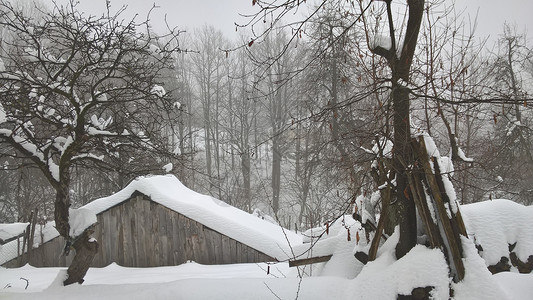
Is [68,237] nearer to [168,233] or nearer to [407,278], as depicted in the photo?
[168,233]

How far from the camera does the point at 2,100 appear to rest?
4.79 m

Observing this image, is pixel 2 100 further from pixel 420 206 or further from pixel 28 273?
pixel 28 273

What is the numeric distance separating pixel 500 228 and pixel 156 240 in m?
9.03

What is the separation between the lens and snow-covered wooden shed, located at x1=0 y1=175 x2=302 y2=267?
9984mm

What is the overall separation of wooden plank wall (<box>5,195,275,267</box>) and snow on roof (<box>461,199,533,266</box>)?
6464mm

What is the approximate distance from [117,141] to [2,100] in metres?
1.77

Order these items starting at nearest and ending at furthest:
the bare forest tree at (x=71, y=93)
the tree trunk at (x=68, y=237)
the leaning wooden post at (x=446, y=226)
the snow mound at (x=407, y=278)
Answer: the snow mound at (x=407, y=278) < the leaning wooden post at (x=446, y=226) < the bare forest tree at (x=71, y=93) < the tree trunk at (x=68, y=237)

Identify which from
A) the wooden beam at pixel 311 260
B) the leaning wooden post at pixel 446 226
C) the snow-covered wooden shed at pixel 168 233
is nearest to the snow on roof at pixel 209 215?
the snow-covered wooden shed at pixel 168 233

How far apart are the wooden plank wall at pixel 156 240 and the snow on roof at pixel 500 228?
6.46m

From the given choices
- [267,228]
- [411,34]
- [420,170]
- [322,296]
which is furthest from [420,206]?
[267,228]

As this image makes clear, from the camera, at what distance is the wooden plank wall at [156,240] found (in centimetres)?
1008

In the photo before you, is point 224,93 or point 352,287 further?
point 224,93

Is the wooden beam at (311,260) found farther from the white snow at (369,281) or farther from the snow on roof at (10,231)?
the snow on roof at (10,231)

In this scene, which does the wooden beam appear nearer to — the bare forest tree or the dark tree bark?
the dark tree bark
